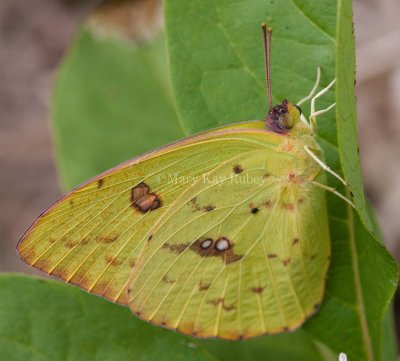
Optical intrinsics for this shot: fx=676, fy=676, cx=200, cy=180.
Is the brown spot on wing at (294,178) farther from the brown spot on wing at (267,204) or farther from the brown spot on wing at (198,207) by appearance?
the brown spot on wing at (198,207)

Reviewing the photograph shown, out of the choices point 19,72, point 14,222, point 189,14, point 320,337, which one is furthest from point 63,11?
point 320,337

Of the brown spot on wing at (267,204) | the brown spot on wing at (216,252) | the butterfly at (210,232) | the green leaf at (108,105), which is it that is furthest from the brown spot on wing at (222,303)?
the green leaf at (108,105)

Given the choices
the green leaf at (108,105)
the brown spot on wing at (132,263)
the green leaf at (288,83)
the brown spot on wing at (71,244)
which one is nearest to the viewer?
the green leaf at (288,83)

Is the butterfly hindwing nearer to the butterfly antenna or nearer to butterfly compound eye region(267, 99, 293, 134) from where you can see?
butterfly compound eye region(267, 99, 293, 134)

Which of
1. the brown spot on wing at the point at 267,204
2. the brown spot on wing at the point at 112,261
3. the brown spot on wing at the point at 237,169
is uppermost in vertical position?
the brown spot on wing at the point at 237,169

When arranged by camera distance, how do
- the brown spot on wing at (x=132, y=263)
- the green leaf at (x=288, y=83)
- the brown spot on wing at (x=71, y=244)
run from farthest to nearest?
1. the brown spot on wing at (x=132, y=263)
2. the brown spot on wing at (x=71, y=244)
3. the green leaf at (x=288, y=83)

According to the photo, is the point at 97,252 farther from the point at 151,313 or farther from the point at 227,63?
the point at 227,63
